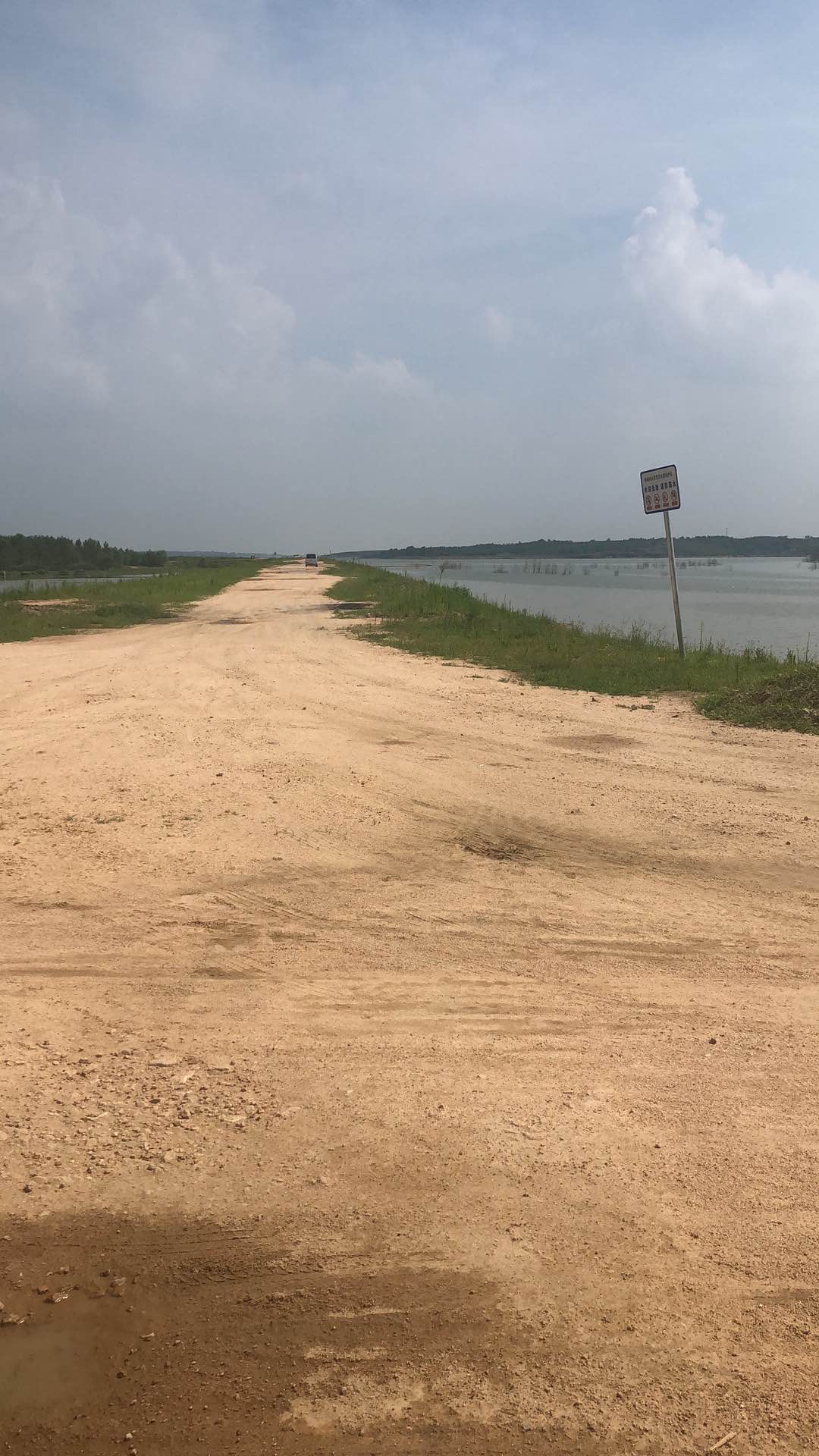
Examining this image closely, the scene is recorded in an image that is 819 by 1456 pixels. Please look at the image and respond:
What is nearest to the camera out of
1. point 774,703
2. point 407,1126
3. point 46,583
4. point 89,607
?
point 407,1126

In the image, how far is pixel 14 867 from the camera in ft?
15.7

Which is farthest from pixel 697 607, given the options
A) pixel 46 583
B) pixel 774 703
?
pixel 46 583

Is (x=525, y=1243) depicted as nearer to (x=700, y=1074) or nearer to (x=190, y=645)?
(x=700, y=1074)

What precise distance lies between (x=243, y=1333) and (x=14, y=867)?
130 inches

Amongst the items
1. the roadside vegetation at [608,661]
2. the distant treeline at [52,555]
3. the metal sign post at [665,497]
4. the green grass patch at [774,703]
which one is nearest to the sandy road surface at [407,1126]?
the green grass patch at [774,703]

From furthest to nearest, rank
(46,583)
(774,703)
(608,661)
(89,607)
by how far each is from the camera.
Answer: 1. (46,583)
2. (89,607)
3. (608,661)
4. (774,703)

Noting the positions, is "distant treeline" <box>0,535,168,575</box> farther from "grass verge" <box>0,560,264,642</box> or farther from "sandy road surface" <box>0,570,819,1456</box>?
"sandy road surface" <box>0,570,819,1456</box>

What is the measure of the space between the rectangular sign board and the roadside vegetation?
7.69 feet

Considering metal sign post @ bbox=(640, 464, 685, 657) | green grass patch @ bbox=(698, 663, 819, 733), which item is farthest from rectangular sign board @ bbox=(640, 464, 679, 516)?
green grass patch @ bbox=(698, 663, 819, 733)

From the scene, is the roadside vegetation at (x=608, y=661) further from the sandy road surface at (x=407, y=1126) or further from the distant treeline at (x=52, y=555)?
the distant treeline at (x=52, y=555)

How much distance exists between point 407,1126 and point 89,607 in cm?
2422

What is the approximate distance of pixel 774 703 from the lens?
9.33 meters

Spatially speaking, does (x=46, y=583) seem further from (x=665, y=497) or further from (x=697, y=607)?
(x=665, y=497)

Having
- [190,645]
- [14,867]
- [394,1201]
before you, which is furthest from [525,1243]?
[190,645]
